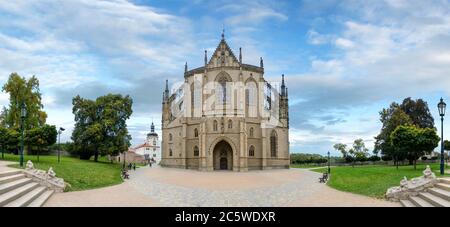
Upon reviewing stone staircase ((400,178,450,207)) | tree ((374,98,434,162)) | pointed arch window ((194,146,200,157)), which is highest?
tree ((374,98,434,162))

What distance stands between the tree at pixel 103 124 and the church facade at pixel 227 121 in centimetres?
1005

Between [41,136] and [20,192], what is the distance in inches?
724

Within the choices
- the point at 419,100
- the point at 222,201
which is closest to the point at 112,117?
the point at 222,201

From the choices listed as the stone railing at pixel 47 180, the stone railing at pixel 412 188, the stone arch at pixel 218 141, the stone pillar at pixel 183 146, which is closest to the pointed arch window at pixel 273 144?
the stone arch at pixel 218 141

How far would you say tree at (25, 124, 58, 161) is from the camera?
30.0 metres

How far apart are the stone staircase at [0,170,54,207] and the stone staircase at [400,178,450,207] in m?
14.0

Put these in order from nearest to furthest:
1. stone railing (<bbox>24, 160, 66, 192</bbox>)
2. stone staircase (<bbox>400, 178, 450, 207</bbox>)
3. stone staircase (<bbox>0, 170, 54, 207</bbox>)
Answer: stone staircase (<bbox>0, 170, 54, 207</bbox>), stone staircase (<bbox>400, 178, 450, 207</bbox>), stone railing (<bbox>24, 160, 66, 192</bbox>)

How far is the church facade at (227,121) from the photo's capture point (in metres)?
51.2

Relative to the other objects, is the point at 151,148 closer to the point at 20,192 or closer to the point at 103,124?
the point at 103,124

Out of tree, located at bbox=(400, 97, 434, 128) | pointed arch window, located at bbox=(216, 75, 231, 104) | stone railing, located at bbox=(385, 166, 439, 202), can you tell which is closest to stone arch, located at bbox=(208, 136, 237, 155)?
pointed arch window, located at bbox=(216, 75, 231, 104)

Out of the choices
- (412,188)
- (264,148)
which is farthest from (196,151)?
(412,188)

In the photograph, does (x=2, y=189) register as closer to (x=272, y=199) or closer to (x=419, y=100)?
(x=272, y=199)

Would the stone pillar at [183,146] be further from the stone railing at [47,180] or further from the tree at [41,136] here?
the stone railing at [47,180]

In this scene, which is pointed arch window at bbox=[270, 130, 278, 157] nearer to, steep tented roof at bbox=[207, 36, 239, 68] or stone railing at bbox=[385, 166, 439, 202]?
steep tented roof at bbox=[207, 36, 239, 68]
